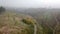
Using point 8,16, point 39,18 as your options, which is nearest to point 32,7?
point 39,18

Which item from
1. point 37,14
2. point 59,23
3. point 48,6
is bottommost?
point 59,23

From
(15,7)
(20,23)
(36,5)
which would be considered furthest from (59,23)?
(15,7)

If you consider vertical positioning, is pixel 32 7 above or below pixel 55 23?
above

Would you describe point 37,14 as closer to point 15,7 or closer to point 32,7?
point 32,7

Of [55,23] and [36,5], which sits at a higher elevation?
[36,5]

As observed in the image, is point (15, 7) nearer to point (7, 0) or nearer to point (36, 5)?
point (7, 0)

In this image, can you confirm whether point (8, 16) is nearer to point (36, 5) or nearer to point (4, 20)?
point (4, 20)

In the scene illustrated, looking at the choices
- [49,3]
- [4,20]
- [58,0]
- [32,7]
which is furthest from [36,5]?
[4,20]
